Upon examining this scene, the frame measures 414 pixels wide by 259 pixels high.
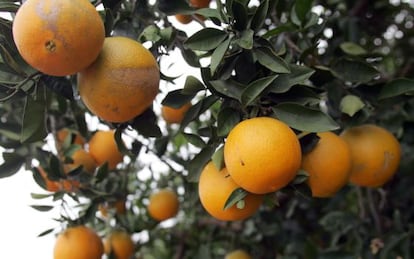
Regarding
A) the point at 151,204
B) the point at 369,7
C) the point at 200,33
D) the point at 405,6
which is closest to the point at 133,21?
the point at 200,33

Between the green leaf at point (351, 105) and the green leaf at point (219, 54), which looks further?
the green leaf at point (351, 105)

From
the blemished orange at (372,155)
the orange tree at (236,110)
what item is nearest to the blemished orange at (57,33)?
the orange tree at (236,110)

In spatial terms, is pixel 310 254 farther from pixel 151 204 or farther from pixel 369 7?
pixel 369 7

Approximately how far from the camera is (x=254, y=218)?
3.13 m

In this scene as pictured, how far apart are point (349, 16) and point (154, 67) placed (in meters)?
1.69

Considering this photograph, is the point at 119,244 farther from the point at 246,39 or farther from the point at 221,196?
the point at 246,39

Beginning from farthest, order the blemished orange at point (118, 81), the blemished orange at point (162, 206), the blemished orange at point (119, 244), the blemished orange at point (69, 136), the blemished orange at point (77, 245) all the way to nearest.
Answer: the blemished orange at point (162, 206)
the blemished orange at point (119, 244)
the blemished orange at point (69, 136)
the blemished orange at point (77, 245)
the blemished orange at point (118, 81)

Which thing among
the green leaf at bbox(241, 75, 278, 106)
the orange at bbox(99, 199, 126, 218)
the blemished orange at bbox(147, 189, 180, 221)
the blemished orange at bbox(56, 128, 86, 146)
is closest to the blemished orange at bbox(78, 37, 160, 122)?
the green leaf at bbox(241, 75, 278, 106)

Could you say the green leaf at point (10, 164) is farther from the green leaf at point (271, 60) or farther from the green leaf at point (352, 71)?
the green leaf at point (352, 71)

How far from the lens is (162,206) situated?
253 centimetres

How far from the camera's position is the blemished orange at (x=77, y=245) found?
177 centimetres

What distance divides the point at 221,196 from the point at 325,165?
0.31 meters

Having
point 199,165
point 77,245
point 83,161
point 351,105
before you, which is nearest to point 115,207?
point 83,161

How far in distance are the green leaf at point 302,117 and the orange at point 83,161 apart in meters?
1.04
